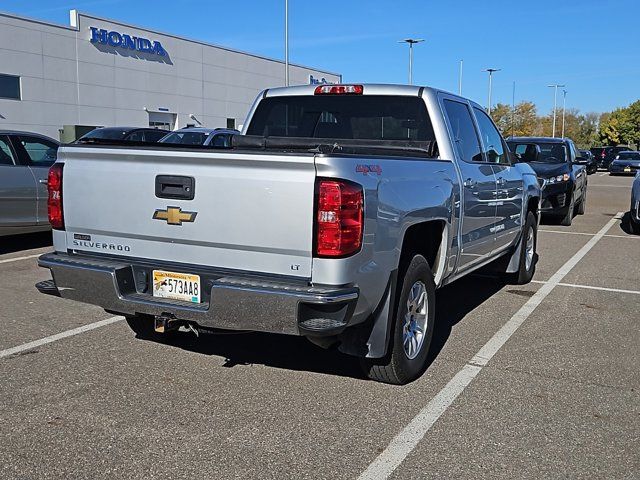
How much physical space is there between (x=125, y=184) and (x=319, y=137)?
6.70 ft

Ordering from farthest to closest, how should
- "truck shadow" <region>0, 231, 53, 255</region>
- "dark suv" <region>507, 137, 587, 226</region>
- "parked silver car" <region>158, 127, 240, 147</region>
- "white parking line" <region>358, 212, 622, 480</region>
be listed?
"parked silver car" <region>158, 127, 240, 147</region> → "dark suv" <region>507, 137, 587, 226</region> → "truck shadow" <region>0, 231, 53, 255</region> → "white parking line" <region>358, 212, 622, 480</region>

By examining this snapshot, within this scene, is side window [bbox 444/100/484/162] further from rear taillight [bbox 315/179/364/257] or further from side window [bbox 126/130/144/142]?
side window [bbox 126/130/144/142]

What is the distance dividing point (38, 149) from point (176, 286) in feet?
21.5

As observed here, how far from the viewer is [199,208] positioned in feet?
12.6

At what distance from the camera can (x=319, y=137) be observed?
567 centimetres

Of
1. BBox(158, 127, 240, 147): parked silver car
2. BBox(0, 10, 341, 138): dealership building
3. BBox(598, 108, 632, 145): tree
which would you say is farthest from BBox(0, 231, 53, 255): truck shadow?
BBox(598, 108, 632, 145): tree

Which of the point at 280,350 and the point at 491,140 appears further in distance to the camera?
the point at 491,140

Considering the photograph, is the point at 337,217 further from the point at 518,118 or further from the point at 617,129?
the point at 617,129

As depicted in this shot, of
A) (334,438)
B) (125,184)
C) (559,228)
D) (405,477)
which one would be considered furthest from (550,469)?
(559,228)

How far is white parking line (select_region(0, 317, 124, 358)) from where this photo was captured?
16.6 ft

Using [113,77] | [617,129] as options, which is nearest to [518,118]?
[617,129]

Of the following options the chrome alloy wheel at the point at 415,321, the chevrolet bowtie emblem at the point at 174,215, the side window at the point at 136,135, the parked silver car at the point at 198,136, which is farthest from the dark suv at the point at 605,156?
the chevrolet bowtie emblem at the point at 174,215

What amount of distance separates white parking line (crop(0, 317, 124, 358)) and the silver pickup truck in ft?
2.37

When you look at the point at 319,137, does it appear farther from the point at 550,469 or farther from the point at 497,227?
the point at 550,469
